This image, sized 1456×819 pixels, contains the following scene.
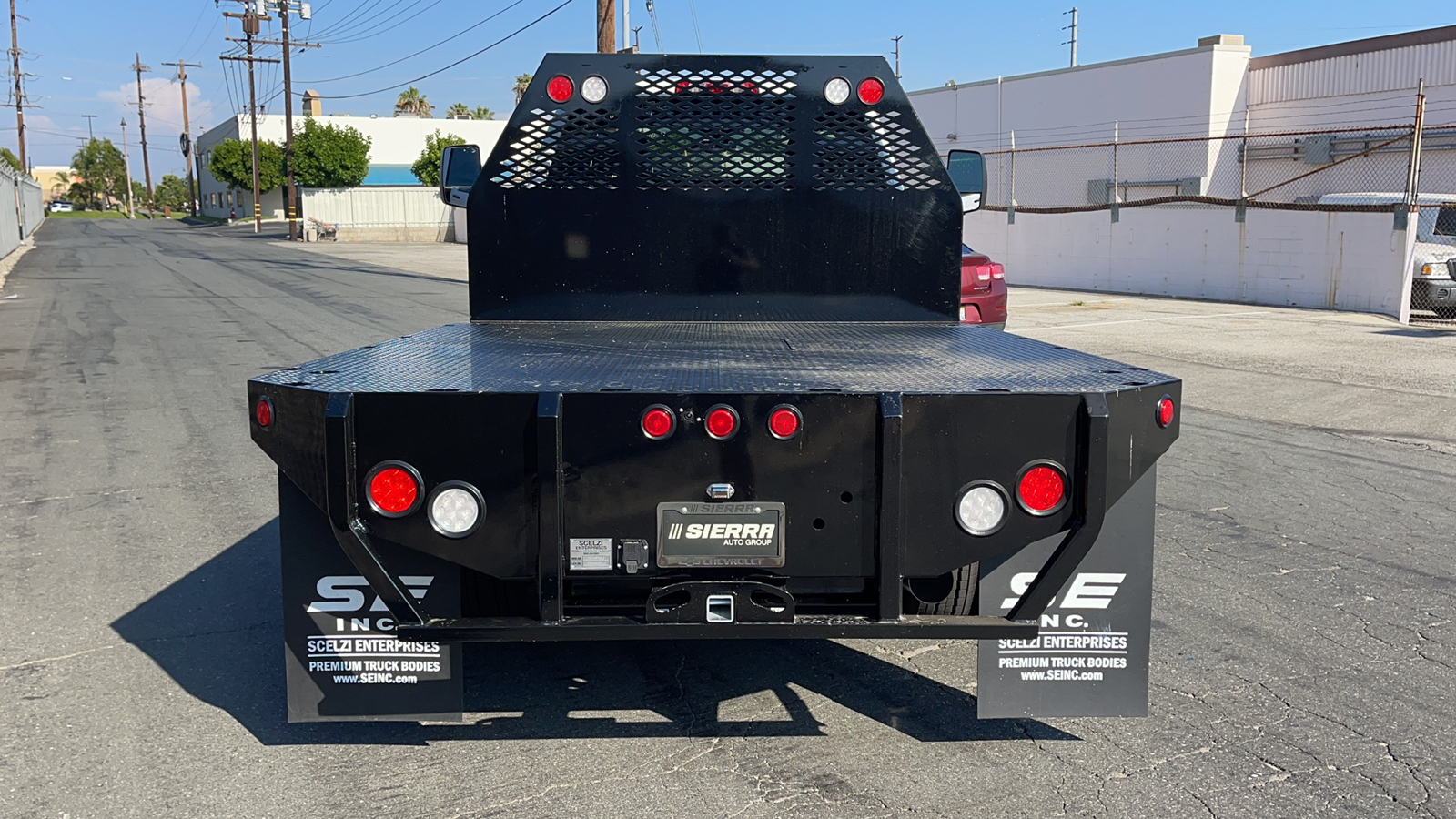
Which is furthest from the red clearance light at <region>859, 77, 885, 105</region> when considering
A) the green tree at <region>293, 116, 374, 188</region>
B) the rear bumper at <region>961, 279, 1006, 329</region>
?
the green tree at <region>293, 116, 374, 188</region>

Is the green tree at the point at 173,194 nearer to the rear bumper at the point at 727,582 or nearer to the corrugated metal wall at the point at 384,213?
the corrugated metal wall at the point at 384,213

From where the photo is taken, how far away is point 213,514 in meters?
6.73

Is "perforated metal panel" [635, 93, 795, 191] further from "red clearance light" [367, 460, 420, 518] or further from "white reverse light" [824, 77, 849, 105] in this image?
"red clearance light" [367, 460, 420, 518]

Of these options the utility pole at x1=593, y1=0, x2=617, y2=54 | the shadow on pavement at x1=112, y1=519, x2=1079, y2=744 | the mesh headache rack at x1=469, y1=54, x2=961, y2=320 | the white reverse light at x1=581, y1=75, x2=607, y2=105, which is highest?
Result: the utility pole at x1=593, y1=0, x2=617, y2=54

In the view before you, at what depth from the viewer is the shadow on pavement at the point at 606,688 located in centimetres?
390

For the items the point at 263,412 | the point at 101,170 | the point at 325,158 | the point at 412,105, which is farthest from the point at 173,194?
the point at 263,412

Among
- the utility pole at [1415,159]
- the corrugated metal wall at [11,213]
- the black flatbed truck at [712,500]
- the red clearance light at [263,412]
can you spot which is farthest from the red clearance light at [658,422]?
the corrugated metal wall at [11,213]

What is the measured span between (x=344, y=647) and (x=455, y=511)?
78 centimetres

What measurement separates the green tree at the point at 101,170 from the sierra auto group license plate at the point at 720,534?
16067 cm

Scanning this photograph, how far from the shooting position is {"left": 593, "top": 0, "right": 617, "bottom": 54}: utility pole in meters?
21.6

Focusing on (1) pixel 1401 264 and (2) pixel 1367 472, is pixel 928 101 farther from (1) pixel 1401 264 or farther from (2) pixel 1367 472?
(2) pixel 1367 472

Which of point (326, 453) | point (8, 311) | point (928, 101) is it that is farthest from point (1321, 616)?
point (928, 101)

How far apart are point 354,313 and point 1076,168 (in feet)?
72.7

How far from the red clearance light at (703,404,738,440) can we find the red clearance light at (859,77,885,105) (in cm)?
253
